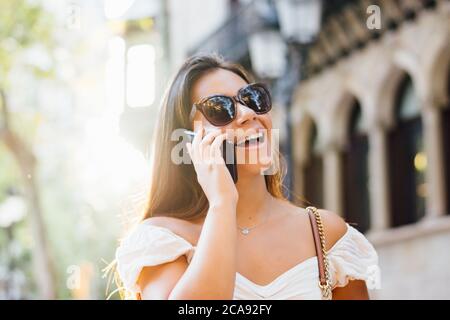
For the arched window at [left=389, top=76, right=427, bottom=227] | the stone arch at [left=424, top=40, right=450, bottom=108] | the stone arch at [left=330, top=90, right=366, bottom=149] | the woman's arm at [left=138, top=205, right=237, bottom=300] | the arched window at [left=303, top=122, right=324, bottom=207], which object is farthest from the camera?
the arched window at [left=303, top=122, right=324, bottom=207]

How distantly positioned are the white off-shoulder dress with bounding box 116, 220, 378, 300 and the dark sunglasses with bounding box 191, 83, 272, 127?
296 millimetres

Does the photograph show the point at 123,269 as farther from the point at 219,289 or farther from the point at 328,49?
the point at 328,49

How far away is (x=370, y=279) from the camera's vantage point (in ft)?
9.80

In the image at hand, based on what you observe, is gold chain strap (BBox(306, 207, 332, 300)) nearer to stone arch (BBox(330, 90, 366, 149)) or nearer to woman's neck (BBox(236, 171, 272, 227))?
woman's neck (BBox(236, 171, 272, 227))

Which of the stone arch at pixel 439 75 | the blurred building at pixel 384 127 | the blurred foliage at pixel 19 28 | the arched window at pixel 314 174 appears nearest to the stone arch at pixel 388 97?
the blurred building at pixel 384 127

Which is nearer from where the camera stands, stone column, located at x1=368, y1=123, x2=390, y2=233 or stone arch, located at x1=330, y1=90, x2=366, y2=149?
stone column, located at x1=368, y1=123, x2=390, y2=233

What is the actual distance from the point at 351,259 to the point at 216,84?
542 mm

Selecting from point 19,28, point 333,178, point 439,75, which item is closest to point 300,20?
point 439,75

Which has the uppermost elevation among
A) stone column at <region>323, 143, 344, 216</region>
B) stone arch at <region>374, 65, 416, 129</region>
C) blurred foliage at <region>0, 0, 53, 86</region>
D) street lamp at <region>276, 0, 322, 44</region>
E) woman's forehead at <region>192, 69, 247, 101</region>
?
blurred foliage at <region>0, 0, 53, 86</region>

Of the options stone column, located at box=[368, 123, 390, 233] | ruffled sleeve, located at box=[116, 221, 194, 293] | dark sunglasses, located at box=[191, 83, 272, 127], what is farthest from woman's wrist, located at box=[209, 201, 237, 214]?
stone column, located at box=[368, 123, 390, 233]

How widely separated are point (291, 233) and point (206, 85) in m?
0.43

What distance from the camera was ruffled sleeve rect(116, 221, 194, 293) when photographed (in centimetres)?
270

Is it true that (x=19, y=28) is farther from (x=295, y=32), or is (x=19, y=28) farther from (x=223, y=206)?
(x=223, y=206)

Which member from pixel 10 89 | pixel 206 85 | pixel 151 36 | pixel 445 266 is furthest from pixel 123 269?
pixel 151 36
